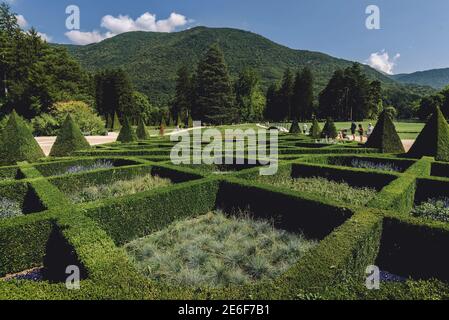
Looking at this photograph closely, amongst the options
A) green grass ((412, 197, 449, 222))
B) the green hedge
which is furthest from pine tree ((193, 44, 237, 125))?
green grass ((412, 197, 449, 222))

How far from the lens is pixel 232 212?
7.91 meters

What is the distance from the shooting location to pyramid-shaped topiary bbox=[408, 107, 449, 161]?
11977 mm

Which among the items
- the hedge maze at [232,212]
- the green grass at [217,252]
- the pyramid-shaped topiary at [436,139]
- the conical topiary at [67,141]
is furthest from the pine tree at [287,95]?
the green grass at [217,252]

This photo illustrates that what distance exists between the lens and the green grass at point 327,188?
801cm

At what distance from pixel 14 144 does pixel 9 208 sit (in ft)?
20.9

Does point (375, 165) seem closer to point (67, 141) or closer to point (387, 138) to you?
point (387, 138)

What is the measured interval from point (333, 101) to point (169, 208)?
6859 centimetres

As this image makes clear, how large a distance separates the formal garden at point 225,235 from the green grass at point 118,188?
0.07m

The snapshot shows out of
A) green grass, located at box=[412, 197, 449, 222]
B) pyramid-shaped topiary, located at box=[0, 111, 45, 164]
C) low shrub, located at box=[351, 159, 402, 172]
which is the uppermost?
pyramid-shaped topiary, located at box=[0, 111, 45, 164]

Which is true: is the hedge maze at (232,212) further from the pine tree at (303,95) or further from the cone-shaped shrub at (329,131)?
the pine tree at (303,95)

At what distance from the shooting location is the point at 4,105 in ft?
131

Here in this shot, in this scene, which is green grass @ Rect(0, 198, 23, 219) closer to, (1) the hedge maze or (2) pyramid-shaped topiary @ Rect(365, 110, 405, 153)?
(1) the hedge maze

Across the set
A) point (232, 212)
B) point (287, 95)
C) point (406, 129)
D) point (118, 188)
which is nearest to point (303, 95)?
point (287, 95)

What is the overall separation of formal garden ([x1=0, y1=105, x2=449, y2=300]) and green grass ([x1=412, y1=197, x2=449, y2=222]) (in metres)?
0.02
